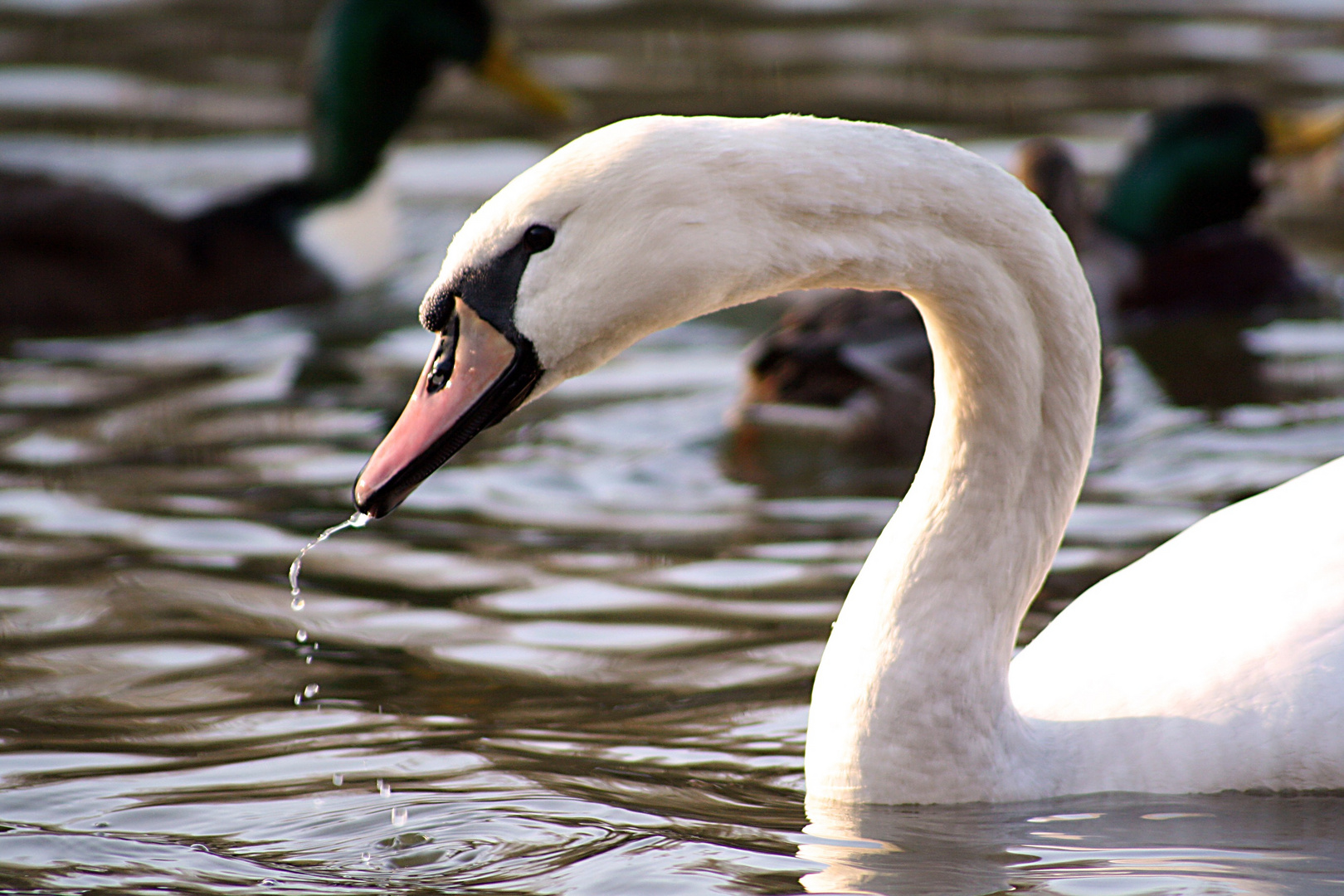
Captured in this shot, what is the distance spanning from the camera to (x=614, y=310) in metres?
3.16

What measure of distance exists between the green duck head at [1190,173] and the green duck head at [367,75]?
128 inches

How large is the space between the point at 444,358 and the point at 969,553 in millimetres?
1041

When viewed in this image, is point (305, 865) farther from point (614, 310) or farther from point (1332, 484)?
point (1332, 484)

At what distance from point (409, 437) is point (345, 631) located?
195cm

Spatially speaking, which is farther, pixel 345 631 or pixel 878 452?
pixel 878 452

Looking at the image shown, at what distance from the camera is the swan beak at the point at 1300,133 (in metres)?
9.29

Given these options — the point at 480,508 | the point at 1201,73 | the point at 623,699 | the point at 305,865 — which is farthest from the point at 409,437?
the point at 1201,73

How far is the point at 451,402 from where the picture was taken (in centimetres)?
328

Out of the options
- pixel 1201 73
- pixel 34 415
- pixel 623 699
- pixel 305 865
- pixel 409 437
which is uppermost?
pixel 1201 73

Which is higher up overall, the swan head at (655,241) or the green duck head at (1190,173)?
the green duck head at (1190,173)

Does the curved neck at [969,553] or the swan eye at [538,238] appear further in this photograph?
the curved neck at [969,553]

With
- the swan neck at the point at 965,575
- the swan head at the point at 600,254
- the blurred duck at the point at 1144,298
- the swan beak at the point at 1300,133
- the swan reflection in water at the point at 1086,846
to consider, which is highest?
→ the swan beak at the point at 1300,133

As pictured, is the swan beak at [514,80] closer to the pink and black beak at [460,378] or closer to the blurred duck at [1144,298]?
the blurred duck at [1144,298]

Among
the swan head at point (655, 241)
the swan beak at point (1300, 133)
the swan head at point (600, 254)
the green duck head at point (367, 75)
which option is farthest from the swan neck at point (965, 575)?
the green duck head at point (367, 75)
